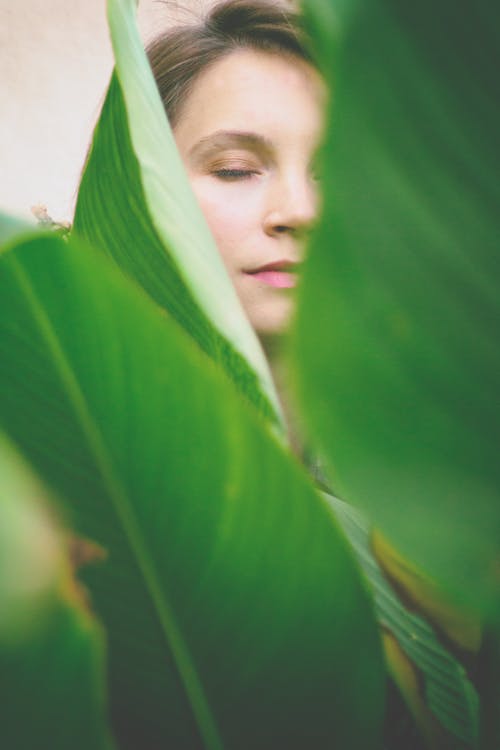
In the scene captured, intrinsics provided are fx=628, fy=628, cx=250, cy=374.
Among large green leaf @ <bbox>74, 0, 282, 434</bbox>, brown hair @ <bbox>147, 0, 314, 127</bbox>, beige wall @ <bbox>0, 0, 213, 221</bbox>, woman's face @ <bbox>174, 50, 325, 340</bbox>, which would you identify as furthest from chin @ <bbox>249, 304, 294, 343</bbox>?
beige wall @ <bbox>0, 0, 213, 221</bbox>

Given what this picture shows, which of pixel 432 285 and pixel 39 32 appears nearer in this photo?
pixel 432 285

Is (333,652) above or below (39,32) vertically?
below

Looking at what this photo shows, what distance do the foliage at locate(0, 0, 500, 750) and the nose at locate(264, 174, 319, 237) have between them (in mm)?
362

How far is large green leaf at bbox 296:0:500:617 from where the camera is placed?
0.19 feet

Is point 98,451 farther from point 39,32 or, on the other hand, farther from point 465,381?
point 39,32

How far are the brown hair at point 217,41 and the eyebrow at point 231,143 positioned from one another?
10cm

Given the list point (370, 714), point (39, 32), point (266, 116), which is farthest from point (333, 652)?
point (39, 32)

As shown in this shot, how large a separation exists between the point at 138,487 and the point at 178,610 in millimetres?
21

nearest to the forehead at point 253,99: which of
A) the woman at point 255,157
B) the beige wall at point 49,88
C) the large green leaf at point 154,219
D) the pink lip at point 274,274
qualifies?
the woman at point 255,157

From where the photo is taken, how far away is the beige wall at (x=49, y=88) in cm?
191

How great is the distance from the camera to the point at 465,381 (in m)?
0.07

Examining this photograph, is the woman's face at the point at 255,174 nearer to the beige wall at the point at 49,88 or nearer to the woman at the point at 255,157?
the woman at the point at 255,157

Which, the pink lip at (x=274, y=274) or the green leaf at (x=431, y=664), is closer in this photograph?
the green leaf at (x=431, y=664)

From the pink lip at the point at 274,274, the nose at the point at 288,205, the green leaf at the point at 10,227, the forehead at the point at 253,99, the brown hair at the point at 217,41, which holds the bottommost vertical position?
the green leaf at the point at 10,227
